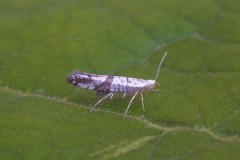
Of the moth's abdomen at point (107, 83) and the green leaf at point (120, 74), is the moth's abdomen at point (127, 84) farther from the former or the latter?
the green leaf at point (120, 74)

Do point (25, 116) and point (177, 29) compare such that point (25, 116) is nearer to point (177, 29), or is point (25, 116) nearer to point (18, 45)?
point (18, 45)

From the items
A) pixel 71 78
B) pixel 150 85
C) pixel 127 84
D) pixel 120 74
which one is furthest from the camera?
pixel 120 74

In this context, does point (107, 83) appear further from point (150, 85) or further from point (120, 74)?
point (150, 85)

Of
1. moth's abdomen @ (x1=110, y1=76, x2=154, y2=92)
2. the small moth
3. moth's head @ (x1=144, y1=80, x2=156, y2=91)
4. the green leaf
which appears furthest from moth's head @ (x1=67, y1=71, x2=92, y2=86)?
moth's head @ (x1=144, y1=80, x2=156, y2=91)

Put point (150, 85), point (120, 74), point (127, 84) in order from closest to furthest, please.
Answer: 1. point (150, 85)
2. point (127, 84)
3. point (120, 74)

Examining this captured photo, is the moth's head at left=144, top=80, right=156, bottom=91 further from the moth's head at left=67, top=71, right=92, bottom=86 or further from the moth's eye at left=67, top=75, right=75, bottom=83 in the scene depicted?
the moth's eye at left=67, top=75, right=75, bottom=83

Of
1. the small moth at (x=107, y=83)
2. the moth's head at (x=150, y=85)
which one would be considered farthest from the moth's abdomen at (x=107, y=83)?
the moth's head at (x=150, y=85)

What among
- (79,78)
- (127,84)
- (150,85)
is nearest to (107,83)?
(127,84)

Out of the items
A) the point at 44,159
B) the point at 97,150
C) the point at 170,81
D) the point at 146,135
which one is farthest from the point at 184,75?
the point at 44,159

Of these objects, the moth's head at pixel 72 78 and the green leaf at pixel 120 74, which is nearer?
the green leaf at pixel 120 74
